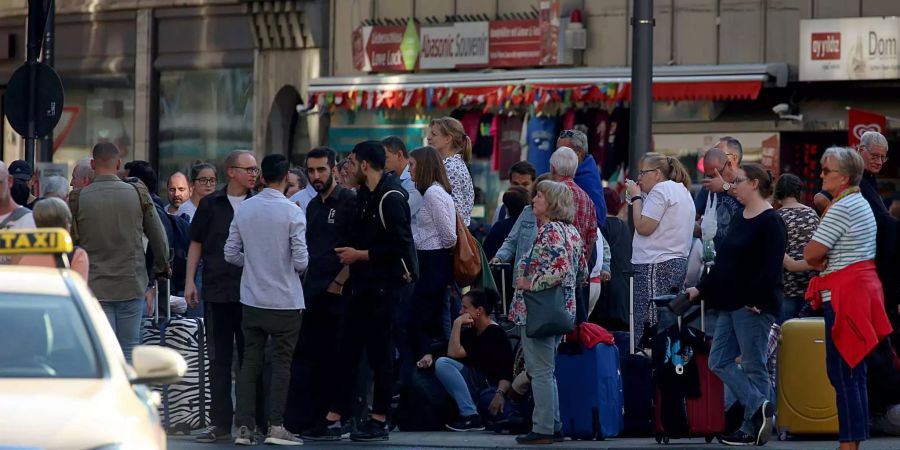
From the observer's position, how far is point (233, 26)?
93.7 ft

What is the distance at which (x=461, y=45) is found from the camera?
25.4m

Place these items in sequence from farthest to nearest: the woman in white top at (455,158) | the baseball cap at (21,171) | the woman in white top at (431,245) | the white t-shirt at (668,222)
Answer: the baseball cap at (21,171) → the woman in white top at (455,158) → the woman in white top at (431,245) → the white t-shirt at (668,222)

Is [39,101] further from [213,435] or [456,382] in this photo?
[456,382]

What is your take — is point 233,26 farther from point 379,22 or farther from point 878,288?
point 878,288

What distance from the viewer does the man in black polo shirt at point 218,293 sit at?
12.7 meters

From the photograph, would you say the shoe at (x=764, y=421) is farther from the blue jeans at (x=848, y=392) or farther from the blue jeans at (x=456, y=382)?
the blue jeans at (x=456, y=382)

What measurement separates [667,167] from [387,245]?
2.42 metres

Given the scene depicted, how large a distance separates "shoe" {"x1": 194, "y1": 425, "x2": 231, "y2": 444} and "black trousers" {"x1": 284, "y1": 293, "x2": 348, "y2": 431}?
0.42 metres

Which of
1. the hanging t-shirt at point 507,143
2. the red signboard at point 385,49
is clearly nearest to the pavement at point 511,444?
the hanging t-shirt at point 507,143

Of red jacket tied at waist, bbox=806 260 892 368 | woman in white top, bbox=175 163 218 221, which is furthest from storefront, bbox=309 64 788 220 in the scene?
red jacket tied at waist, bbox=806 260 892 368

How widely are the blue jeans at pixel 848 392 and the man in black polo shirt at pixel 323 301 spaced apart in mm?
3620

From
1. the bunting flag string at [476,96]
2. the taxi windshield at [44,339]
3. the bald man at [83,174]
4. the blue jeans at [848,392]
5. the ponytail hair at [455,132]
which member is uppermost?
the bunting flag string at [476,96]

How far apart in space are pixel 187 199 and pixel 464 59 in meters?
9.61

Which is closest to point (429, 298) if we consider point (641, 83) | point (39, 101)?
point (641, 83)
